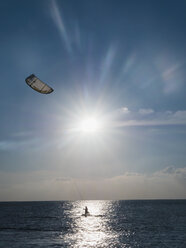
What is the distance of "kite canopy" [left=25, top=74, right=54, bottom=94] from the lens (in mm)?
23789

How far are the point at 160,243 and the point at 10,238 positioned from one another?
64.9 feet

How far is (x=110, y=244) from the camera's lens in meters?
35.5

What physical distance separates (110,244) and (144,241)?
4855 millimetres

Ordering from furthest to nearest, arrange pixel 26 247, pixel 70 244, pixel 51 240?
pixel 51 240 < pixel 70 244 < pixel 26 247

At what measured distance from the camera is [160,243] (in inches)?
1403

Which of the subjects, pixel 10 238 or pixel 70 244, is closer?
pixel 70 244

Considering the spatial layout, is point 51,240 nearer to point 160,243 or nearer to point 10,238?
point 10,238

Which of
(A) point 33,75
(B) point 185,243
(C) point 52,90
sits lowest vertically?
(B) point 185,243

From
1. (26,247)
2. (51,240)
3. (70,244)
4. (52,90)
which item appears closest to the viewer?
(52,90)

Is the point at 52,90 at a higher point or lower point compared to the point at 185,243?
higher

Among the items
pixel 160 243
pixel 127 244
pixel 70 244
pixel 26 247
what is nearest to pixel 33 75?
pixel 26 247

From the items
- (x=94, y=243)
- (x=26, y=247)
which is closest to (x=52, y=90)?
(x=26, y=247)

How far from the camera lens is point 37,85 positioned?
78.9 feet

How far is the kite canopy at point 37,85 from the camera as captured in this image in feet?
78.0
